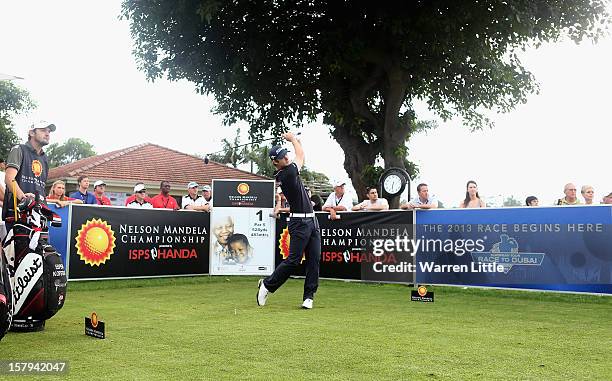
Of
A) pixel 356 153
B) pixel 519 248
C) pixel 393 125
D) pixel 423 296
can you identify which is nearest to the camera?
pixel 423 296

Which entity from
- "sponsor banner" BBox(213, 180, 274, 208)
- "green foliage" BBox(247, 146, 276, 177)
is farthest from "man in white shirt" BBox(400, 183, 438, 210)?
"green foliage" BBox(247, 146, 276, 177)

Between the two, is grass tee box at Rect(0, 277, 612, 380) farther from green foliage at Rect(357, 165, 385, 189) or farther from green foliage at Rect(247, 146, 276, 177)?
green foliage at Rect(247, 146, 276, 177)

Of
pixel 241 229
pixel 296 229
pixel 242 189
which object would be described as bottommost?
pixel 296 229

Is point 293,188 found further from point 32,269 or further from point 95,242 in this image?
point 95,242

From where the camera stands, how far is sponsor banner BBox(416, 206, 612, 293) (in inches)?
371

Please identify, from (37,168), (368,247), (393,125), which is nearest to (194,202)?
(368,247)

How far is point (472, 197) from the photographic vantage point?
→ 11305 mm

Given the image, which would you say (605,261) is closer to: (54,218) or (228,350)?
(228,350)

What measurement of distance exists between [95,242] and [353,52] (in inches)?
407

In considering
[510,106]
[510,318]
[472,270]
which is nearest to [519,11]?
[510,106]

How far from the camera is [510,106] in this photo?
24.2 m

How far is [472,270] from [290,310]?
408 cm

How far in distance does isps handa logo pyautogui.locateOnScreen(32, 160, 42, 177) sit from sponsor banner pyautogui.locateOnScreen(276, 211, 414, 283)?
553 cm

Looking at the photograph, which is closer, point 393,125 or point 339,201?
point 339,201
